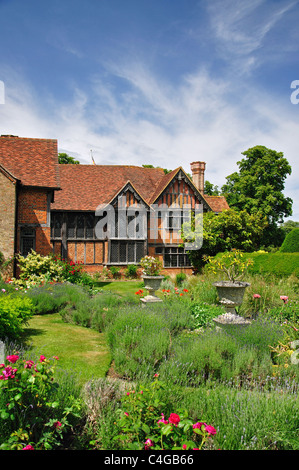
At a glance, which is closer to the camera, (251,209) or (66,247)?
(66,247)

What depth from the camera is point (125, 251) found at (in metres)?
23.8

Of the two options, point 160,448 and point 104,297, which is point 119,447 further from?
point 104,297

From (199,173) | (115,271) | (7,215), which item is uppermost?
(199,173)

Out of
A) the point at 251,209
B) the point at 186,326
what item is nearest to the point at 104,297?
the point at 186,326

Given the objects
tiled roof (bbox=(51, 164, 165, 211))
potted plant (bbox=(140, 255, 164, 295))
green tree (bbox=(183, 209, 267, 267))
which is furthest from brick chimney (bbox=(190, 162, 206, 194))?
potted plant (bbox=(140, 255, 164, 295))

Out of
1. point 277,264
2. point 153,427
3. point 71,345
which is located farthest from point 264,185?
point 153,427

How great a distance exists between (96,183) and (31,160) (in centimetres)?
727

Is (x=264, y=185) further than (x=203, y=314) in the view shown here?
Yes

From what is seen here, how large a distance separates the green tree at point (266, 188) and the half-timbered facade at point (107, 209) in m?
8.37

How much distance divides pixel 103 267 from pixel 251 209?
16.8 meters

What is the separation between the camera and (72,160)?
1494 inches

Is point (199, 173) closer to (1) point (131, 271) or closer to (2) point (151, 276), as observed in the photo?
(1) point (131, 271)

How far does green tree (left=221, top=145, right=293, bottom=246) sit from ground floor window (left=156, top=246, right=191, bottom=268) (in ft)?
34.9

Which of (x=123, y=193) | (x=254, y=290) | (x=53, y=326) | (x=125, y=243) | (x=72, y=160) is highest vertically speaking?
(x=72, y=160)
